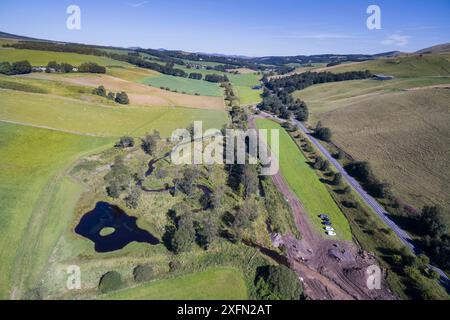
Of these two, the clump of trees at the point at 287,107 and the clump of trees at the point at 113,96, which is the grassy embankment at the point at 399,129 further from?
the clump of trees at the point at 113,96

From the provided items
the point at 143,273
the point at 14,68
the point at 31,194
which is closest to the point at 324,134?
the point at 143,273

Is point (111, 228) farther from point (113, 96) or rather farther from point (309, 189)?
point (113, 96)

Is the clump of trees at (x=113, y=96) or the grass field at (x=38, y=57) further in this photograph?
the grass field at (x=38, y=57)

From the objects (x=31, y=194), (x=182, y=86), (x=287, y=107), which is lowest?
(x=31, y=194)

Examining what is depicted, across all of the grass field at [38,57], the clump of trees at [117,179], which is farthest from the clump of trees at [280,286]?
the grass field at [38,57]
